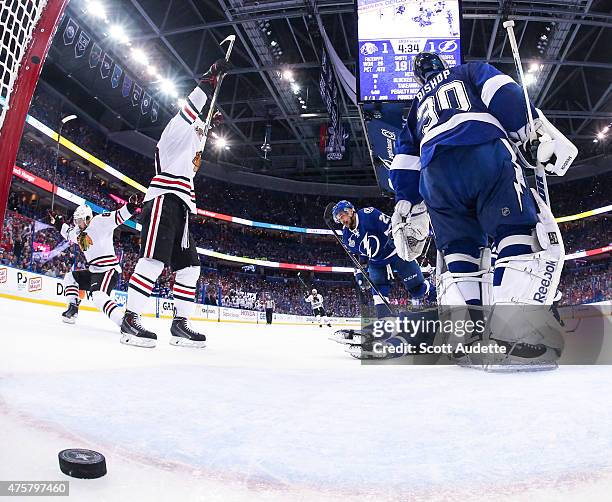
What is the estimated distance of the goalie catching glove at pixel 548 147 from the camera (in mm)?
1866

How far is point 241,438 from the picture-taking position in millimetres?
826

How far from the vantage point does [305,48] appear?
14500 millimetres

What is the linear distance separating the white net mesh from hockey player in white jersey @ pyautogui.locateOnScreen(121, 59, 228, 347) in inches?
82.9

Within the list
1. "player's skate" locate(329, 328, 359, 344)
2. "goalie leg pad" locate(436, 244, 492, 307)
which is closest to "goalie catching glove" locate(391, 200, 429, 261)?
"goalie leg pad" locate(436, 244, 492, 307)

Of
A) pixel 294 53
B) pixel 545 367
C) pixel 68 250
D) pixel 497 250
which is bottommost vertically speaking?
pixel 545 367

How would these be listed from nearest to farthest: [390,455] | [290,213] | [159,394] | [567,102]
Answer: [390,455], [159,394], [567,102], [290,213]

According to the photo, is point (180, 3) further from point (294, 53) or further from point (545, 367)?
point (545, 367)

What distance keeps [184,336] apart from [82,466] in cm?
259

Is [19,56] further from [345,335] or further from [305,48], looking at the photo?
[305,48]

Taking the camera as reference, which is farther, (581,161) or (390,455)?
(581,161)

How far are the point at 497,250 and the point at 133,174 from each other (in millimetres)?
20360

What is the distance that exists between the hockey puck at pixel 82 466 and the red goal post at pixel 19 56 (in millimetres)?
446

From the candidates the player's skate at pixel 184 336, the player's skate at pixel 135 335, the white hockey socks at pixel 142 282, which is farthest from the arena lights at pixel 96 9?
the player's skate at pixel 135 335

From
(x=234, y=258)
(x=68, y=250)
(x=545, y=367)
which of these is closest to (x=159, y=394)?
(x=545, y=367)
